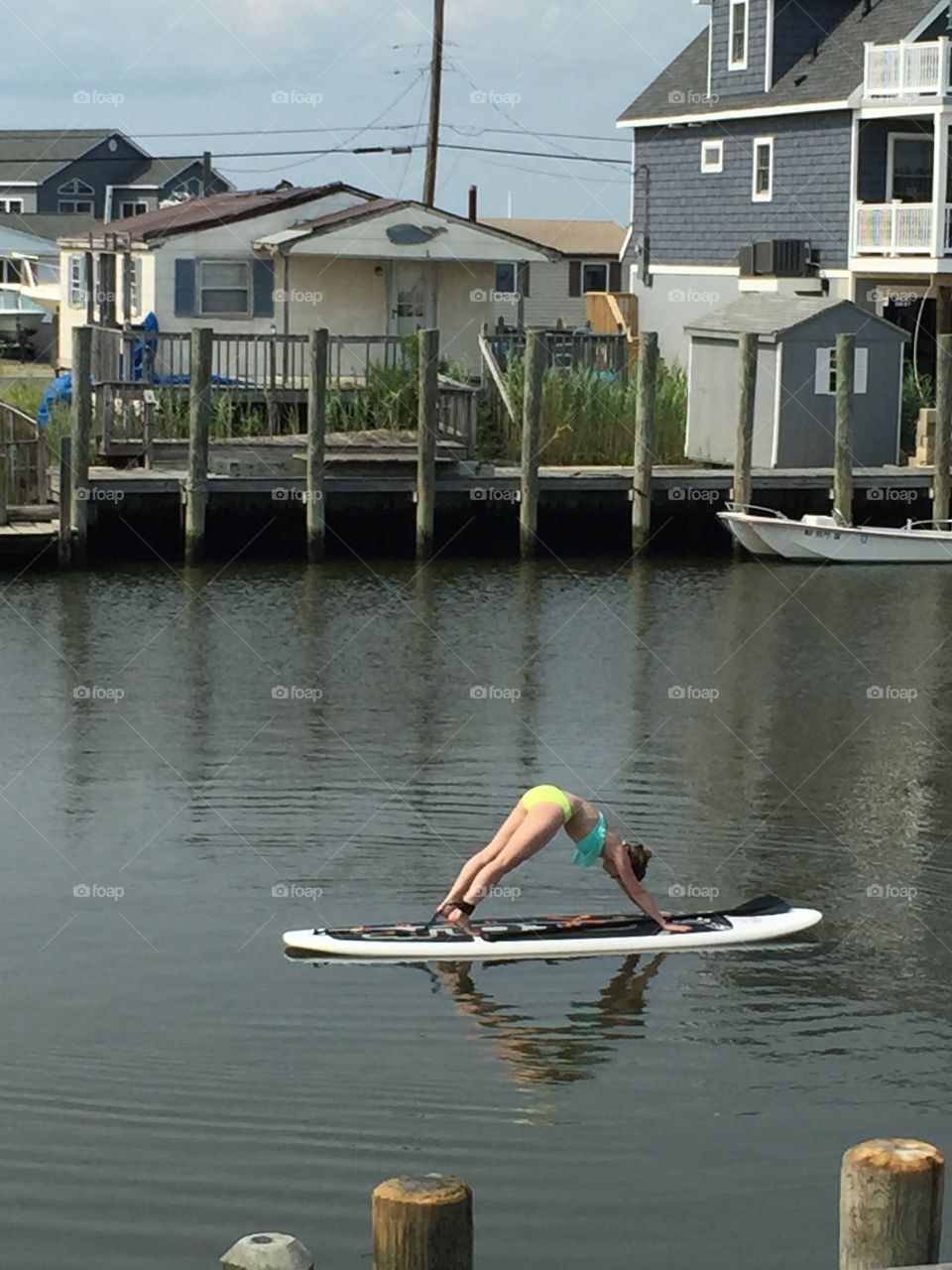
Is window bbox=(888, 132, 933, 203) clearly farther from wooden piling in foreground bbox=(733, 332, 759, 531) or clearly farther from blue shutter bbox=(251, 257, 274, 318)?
blue shutter bbox=(251, 257, 274, 318)

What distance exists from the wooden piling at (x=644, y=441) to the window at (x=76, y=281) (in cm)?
1682

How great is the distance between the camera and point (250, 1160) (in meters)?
10.8

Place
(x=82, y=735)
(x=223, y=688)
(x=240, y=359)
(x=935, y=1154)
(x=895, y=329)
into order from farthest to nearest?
(x=240, y=359), (x=895, y=329), (x=223, y=688), (x=82, y=735), (x=935, y=1154)

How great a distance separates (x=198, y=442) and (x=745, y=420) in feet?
27.9

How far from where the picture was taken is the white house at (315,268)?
4288cm

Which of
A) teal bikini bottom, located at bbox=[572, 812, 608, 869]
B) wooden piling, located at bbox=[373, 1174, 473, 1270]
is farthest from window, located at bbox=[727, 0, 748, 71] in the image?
wooden piling, located at bbox=[373, 1174, 473, 1270]

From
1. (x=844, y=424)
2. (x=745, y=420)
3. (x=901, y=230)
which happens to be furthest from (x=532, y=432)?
(x=901, y=230)

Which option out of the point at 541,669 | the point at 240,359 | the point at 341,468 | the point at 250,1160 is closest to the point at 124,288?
the point at 240,359

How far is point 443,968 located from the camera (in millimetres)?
14070

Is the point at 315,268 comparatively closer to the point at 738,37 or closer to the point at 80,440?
the point at 738,37

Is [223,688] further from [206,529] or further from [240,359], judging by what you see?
[240,359]

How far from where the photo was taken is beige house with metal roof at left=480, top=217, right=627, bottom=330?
65.2m

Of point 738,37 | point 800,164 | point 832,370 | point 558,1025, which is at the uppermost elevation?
point 738,37

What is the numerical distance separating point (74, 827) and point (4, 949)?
3.45 meters
